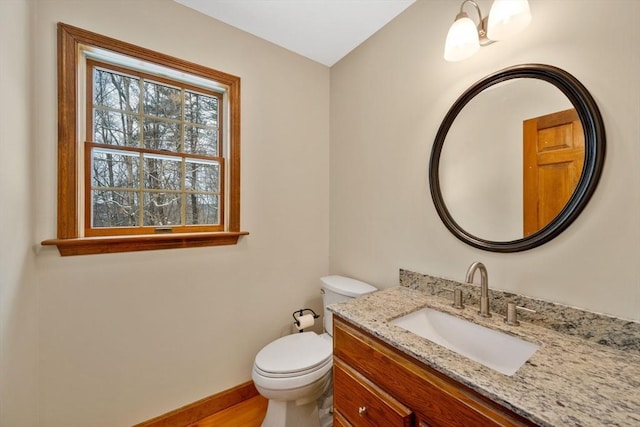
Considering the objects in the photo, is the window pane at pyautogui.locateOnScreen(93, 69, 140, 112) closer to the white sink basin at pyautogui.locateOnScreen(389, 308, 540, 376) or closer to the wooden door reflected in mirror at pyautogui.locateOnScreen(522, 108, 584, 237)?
the white sink basin at pyautogui.locateOnScreen(389, 308, 540, 376)

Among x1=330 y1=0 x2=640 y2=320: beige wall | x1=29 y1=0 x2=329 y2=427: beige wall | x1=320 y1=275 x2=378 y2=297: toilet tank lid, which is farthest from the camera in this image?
x1=320 y1=275 x2=378 y2=297: toilet tank lid

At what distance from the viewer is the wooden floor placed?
5.10 feet

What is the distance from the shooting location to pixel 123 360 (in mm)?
1386

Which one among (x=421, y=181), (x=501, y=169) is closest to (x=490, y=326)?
(x=501, y=169)

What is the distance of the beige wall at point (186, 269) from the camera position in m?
1.23

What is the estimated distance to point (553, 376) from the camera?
27.3 inches

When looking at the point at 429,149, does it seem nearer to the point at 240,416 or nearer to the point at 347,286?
the point at 347,286

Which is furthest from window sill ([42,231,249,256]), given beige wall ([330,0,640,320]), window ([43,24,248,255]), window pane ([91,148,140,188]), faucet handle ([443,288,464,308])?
faucet handle ([443,288,464,308])

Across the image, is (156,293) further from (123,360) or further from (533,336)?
(533,336)

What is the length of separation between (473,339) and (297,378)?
0.86 metres

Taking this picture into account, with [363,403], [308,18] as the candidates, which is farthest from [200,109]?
[363,403]

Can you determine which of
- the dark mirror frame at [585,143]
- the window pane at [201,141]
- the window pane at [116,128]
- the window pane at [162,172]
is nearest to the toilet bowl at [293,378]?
the dark mirror frame at [585,143]

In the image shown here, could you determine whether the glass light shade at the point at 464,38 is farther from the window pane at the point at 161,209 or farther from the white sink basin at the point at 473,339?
the window pane at the point at 161,209

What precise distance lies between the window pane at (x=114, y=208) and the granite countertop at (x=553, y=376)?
1.36m
